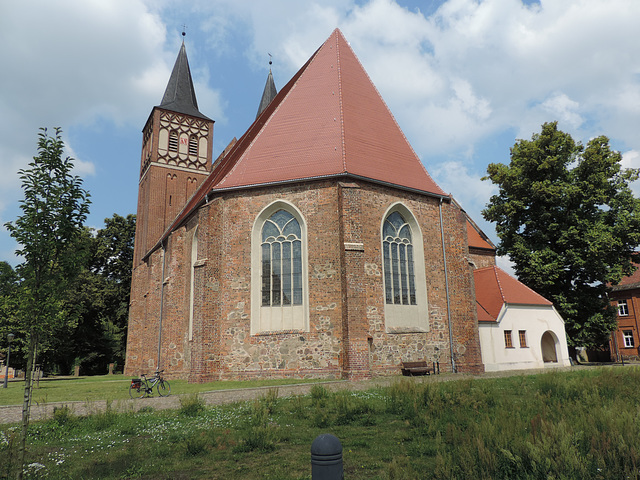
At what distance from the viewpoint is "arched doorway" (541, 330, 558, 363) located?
21.3 m

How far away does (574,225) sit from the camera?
22.5m

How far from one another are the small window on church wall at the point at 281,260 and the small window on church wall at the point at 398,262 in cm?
327

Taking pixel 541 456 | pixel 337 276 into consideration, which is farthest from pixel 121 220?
pixel 541 456

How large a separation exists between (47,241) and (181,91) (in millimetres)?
29499

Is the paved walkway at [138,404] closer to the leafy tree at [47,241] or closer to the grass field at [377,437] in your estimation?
the grass field at [377,437]

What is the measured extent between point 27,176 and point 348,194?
1110 centimetres

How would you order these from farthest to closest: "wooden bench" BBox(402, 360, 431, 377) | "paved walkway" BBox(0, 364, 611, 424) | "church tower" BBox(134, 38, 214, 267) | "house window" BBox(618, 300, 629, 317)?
Answer: "house window" BBox(618, 300, 629, 317) < "church tower" BBox(134, 38, 214, 267) < "wooden bench" BBox(402, 360, 431, 377) < "paved walkway" BBox(0, 364, 611, 424)

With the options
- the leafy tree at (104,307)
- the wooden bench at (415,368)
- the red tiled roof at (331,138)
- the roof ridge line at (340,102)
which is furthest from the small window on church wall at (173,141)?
the wooden bench at (415,368)

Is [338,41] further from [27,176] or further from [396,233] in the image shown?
[27,176]

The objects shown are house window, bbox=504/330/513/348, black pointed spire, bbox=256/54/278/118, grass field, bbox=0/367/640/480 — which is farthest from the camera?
black pointed spire, bbox=256/54/278/118

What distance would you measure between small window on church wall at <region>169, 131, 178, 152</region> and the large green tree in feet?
69.2

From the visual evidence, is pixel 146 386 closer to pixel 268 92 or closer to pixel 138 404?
pixel 138 404

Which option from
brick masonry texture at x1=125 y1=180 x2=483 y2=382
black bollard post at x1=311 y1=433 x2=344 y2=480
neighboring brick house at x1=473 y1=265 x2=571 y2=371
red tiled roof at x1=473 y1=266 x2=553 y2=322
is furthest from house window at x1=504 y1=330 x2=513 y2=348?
black bollard post at x1=311 y1=433 x2=344 y2=480

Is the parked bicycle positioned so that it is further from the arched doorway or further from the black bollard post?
the arched doorway
